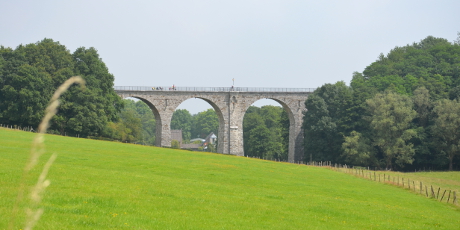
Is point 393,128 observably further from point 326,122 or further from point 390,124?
point 326,122

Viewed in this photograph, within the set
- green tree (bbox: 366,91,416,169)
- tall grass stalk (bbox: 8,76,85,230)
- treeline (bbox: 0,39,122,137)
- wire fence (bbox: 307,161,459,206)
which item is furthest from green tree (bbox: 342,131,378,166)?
tall grass stalk (bbox: 8,76,85,230)

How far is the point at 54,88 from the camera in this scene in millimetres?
47344

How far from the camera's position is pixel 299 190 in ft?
70.3

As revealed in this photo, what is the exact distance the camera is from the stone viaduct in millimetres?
61500

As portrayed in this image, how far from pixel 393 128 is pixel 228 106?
2268cm

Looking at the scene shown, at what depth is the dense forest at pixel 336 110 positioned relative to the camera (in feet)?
152

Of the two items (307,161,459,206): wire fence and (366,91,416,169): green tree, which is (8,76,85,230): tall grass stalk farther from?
(366,91,416,169): green tree

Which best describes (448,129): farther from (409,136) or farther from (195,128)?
(195,128)

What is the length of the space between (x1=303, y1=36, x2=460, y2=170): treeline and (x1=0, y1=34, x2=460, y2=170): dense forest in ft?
0.36

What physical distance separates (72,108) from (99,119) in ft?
9.29

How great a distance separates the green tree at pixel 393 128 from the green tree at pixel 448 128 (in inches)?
109

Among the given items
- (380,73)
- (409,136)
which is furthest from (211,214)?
(380,73)

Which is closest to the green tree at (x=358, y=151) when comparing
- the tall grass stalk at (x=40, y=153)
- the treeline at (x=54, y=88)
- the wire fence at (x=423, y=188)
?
the wire fence at (x=423, y=188)

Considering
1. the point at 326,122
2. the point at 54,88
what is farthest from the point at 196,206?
the point at 326,122
